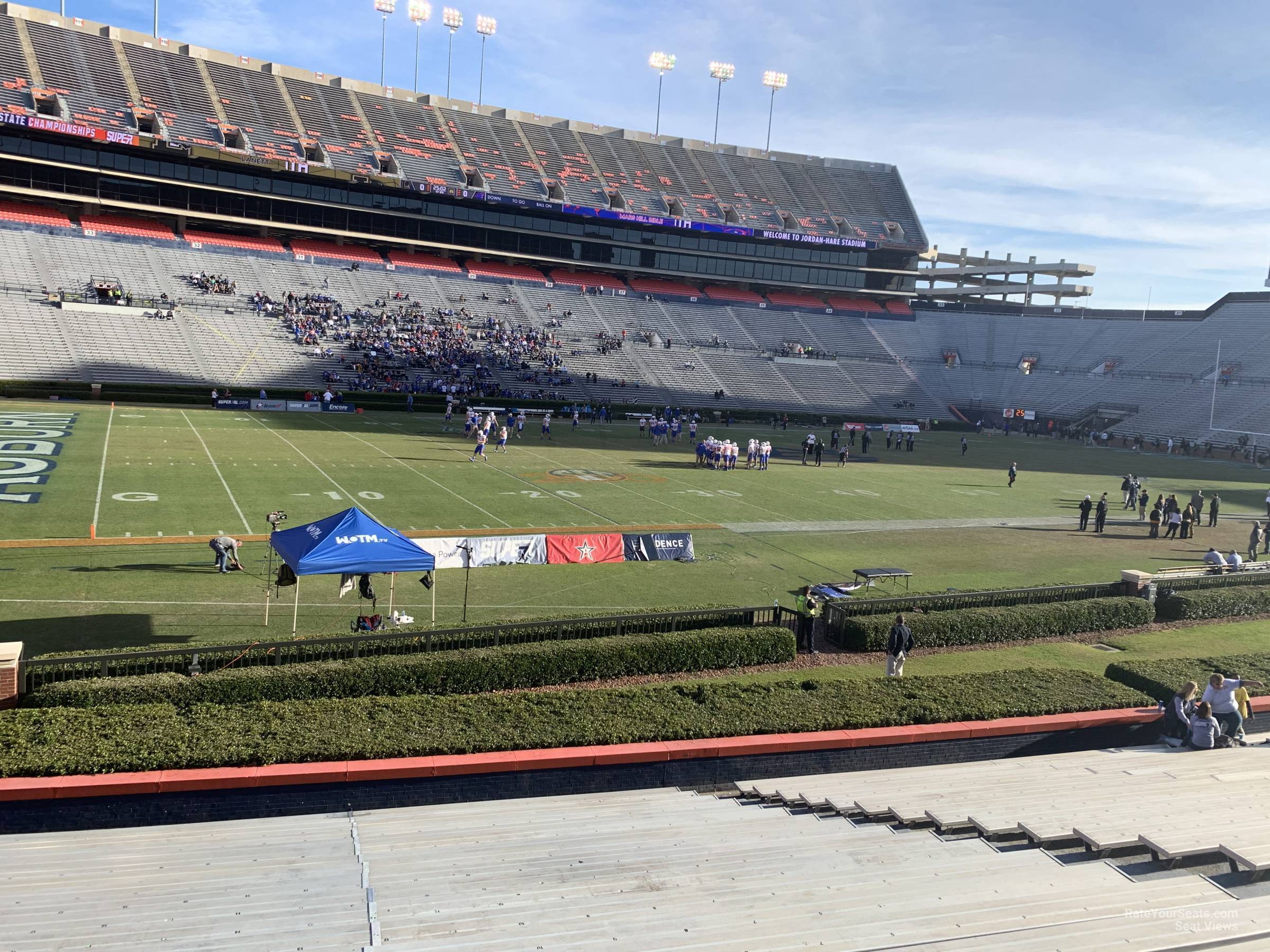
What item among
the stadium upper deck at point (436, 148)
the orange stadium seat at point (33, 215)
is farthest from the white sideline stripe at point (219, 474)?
the stadium upper deck at point (436, 148)

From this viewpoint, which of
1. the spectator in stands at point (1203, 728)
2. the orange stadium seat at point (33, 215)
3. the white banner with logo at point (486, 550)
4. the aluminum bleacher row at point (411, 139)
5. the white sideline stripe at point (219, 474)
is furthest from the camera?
Result: the aluminum bleacher row at point (411, 139)

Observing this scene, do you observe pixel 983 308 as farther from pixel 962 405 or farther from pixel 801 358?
pixel 801 358

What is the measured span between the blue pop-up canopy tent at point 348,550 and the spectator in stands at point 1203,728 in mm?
10779

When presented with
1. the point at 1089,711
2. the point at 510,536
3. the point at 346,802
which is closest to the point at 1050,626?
the point at 1089,711

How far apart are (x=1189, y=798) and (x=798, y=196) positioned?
3275 inches

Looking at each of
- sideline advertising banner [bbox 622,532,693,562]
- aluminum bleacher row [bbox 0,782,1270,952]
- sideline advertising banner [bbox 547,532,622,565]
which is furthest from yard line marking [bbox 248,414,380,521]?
aluminum bleacher row [bbox 0,782,1270,952]

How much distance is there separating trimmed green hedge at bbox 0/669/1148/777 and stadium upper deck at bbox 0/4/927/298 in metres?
60.7

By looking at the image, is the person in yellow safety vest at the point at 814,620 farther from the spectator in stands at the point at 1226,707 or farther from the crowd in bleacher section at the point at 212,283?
the crowd in bleacher section at the point at 212,283

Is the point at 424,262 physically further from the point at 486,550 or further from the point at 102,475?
the point at 486,550

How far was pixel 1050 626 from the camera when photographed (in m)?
17.6

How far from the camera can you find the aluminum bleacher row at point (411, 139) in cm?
6309

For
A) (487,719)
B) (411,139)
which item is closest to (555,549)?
(487,719)

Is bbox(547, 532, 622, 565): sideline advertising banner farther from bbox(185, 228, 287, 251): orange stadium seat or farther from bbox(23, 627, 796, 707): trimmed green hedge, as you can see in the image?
bbox(185, 228, 287, 251): orange stadium seat

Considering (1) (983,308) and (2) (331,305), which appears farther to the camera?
(1) (983,308)
